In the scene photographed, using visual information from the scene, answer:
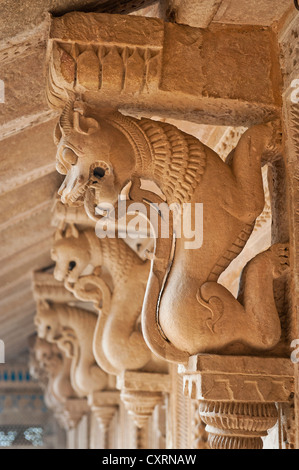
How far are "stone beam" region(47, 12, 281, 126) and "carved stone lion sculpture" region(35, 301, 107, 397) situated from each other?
3.38 metres

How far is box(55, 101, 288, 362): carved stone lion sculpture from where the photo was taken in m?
2.22

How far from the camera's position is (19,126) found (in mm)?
3029

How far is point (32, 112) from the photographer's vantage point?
9.66 feet

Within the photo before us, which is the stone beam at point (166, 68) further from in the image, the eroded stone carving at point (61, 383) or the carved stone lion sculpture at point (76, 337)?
the eroded stone carving at point (61, 383)

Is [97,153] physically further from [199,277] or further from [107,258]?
[107,258]

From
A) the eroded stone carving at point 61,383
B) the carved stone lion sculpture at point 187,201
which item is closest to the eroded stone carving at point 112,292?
the carved stone lion sculpture at point 187,201

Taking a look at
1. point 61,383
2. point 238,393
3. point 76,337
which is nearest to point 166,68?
point 238,393

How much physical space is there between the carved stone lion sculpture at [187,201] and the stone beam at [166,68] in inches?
3.7

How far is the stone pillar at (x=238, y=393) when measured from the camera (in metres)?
2.18

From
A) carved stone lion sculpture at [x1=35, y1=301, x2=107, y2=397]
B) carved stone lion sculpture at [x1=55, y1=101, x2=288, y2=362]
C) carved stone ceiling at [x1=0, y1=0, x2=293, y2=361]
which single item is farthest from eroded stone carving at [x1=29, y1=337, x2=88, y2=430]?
carved stone lion sculpture at [x1=55, y1=101, x2=288, y2=362]

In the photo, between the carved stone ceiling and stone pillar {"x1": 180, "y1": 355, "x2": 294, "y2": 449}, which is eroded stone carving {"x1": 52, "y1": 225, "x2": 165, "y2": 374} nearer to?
the carved stone ceiling

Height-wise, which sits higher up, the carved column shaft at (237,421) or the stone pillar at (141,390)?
the stone pillar at (141,390)

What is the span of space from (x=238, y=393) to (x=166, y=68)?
1.06m

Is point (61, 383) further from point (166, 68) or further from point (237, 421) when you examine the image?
point (166, 68)
